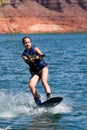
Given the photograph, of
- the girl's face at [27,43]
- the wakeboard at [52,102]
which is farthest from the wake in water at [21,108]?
the girl's face at [27,43]

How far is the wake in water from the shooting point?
1605 cm

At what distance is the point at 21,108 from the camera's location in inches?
671

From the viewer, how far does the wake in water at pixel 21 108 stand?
16.0 meters

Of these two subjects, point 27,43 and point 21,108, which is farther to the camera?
point 21,108

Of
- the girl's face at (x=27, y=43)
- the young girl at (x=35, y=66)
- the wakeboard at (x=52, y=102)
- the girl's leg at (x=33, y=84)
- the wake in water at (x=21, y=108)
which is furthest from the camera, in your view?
the wake in water at (x=21, y=108)

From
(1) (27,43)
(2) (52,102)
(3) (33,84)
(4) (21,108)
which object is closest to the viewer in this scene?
(1) (27,43)

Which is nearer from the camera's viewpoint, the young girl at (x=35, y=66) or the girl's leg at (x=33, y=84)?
the young girl at (x=35, y=66)

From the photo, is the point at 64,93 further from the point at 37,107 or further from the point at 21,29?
the point at 21,29

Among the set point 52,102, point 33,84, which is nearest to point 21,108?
point 33,84

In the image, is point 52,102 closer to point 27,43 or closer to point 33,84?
point 33,84

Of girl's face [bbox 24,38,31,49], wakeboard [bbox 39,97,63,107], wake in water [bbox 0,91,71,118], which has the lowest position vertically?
wake in water [bbox 0,91,71,118]

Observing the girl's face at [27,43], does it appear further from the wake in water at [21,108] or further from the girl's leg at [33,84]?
the wake in water at [21,108]

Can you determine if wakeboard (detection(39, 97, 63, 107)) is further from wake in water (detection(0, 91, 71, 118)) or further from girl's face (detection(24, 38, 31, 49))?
girl's face (detection(24, 38, 31, 49))

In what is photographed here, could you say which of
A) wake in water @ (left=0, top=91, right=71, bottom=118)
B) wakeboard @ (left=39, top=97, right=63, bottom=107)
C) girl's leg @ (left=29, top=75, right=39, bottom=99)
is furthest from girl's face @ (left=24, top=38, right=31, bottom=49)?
wake in water @ (left=0, top=91, right=71, bottom=118)
